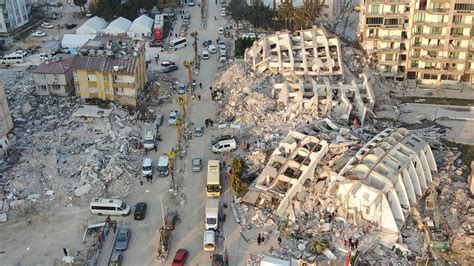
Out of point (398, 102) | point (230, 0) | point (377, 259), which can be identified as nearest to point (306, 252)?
point (377, 259)

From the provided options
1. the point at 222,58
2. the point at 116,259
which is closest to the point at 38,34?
the point at 222,58

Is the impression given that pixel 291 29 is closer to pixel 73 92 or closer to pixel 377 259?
pixel 73 92

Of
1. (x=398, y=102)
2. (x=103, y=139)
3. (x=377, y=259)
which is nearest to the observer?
(x=377, y=259)

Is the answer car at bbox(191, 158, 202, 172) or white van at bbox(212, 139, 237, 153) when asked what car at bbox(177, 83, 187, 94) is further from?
car at bbox(191, 158, 202, 172)

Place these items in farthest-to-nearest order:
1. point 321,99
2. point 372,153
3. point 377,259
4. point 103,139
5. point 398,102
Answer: point 398,102 → point 321,99 → point 103,139 → point 372,153 → point 377,259

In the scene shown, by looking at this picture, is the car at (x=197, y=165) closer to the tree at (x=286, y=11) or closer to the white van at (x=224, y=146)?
the white van at (x=224, y=146)

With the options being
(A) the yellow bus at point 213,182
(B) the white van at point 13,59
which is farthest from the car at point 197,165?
Answer: (B) the white van at point 13,59
